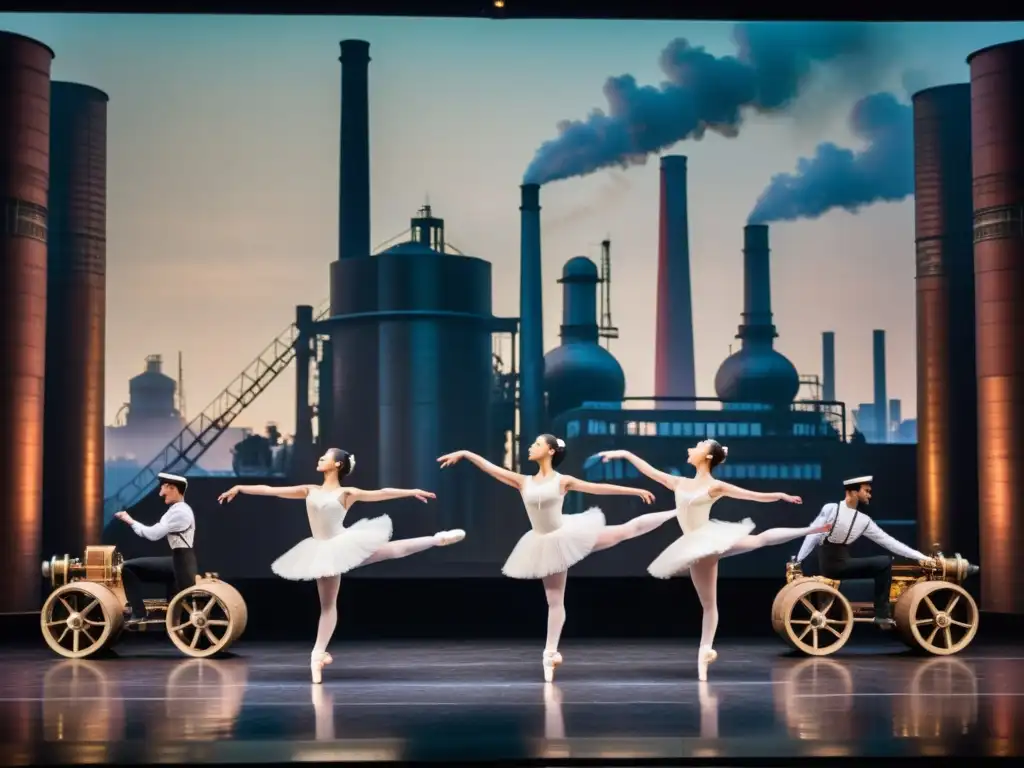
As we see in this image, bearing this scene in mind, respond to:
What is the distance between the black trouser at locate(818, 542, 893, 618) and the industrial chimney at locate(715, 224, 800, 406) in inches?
139

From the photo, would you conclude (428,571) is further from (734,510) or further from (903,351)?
(903,351)

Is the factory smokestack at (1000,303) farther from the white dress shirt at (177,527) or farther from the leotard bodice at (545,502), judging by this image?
the white dress shirt at (177,527)

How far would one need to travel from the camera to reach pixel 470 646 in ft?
36.3

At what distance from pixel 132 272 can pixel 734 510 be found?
21.6 ft

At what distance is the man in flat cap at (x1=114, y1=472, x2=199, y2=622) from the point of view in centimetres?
1002

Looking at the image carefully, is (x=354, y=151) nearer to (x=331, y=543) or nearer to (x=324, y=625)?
(x=331, y=543)

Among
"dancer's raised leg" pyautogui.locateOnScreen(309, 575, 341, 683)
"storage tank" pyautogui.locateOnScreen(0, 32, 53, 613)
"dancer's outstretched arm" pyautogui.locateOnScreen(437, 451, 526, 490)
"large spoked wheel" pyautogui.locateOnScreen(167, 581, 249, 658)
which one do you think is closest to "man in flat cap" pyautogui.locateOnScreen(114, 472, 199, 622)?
"large spoked wheel" pyautogui.locateOnScreen(167, 581, 249, 658)

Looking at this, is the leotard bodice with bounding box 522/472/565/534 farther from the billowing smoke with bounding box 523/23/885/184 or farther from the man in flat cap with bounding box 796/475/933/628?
the billowing smoke with bounding box 523/23/885/184

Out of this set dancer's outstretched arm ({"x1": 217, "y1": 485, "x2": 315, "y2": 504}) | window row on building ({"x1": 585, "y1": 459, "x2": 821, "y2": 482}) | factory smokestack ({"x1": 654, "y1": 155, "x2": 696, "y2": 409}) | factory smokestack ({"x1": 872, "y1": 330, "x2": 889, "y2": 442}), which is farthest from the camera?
window row on building ({"x1": 585, "y1": 459, "x2": 821, "y2": 482})

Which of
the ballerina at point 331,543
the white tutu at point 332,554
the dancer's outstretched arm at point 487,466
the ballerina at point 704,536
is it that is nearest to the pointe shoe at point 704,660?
the ballerina at point 704,536

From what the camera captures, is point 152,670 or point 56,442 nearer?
point 152,670

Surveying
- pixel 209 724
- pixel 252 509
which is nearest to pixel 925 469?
pixel 252 509

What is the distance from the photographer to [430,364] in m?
16.5

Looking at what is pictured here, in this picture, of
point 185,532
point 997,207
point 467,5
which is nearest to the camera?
point 467,5
